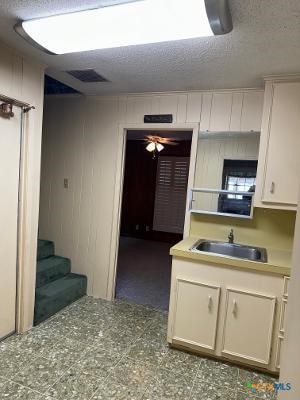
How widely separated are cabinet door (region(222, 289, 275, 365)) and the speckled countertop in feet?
0.68

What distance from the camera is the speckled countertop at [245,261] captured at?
202cm

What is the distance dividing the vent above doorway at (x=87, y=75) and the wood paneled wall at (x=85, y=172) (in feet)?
1.55

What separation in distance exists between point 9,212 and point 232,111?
2.20m

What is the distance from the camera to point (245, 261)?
2.08m

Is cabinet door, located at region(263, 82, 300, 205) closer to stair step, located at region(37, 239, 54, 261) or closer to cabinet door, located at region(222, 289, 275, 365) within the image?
cabinet door, located at region(222, 289, 275, 365)

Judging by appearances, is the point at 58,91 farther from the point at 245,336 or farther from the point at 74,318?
the point at 245,336

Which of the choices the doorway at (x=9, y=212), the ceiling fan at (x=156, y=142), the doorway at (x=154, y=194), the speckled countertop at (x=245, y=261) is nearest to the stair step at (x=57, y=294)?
the doorway at (x=9, y=212)

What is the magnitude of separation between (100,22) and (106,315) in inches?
101

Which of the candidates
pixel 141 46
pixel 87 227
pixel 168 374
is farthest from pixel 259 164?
pixel 87 227

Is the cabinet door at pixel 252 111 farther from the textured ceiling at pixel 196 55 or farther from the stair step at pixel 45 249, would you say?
the stair step at pixel 45 249

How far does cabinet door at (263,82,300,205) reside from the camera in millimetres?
2221

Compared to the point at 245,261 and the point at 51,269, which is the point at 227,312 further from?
the point at 51,269

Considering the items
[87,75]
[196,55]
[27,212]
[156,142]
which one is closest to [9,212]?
[27,212]

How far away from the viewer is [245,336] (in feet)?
6.99
